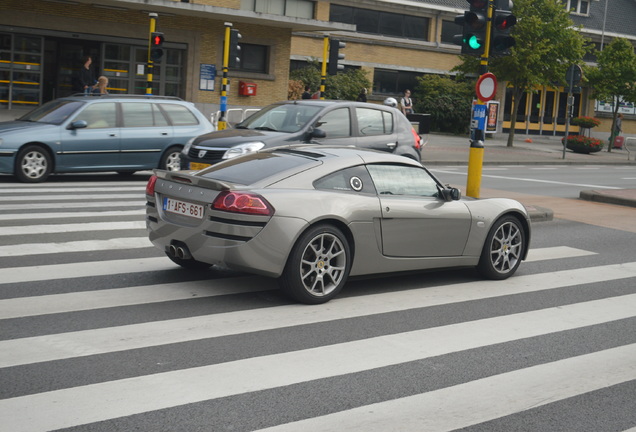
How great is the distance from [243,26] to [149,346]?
2970cm

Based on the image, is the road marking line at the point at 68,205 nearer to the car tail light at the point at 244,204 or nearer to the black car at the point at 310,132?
the black car at the point at 310,132

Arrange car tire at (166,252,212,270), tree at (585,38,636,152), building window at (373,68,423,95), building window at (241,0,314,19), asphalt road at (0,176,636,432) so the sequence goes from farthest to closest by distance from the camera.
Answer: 1. building window at (373,68,423,95)
2. tree at (585,38,636,152)
3. building window at (241,0,314,19)
4. car tire at (166,252,212,270)
5. asphalt road at (0,176,636,432)

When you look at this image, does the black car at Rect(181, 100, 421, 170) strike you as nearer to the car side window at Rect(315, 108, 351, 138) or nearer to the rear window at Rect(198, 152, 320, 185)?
the car side window at Rect(315, 108, 351, 138)

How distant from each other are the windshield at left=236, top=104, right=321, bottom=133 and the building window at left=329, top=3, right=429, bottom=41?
33.5 metres

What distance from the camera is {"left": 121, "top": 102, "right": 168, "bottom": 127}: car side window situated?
1642 cm

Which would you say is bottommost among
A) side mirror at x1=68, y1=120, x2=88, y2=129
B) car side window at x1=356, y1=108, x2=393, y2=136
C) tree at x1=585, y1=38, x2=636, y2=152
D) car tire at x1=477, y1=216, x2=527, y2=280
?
car tire at x1=477, y1=216, x2=527, y2=280

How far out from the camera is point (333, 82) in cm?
4222

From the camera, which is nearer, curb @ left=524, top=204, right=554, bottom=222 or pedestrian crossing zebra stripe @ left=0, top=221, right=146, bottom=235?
pedestrian crossing zebra stripe @ left=0, top=221, right=146, bottom=235

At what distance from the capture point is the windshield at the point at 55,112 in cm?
1582

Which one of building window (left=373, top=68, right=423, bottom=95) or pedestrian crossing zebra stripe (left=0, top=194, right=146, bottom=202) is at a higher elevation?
building window (left=373, top=68, right=423, bottom=95)

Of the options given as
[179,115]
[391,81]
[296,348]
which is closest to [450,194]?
[296,348]

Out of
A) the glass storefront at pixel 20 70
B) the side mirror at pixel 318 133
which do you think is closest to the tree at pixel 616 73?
the glass storefront at pixel 20 70

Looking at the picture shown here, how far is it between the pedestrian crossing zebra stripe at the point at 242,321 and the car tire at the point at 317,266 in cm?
13

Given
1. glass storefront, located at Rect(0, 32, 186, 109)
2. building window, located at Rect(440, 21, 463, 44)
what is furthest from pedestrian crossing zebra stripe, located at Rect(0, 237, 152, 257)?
building window, located at Rect(440, 21, 463, 44)
